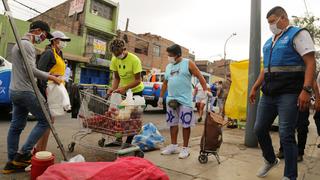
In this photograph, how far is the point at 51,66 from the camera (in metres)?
3.99

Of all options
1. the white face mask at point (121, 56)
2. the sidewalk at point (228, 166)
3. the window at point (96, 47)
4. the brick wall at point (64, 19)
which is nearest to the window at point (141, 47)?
the window at point (96, 47)

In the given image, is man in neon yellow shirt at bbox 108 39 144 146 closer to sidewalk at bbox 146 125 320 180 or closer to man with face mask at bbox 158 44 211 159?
man with face mask at bbox 158 44 211 159

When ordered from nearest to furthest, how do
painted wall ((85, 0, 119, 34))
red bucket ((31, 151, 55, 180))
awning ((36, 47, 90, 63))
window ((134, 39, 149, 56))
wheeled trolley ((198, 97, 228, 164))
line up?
red bucket ((31, 151, 55, 180)), wheeled trolley ((198, 97, 228, 164)), awning ((36, 47, 90, 63)), painted wall ((85, 0, 119, 34)), window ((134, 39, 149, 56))

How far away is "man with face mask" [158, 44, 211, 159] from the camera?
4.76 metres

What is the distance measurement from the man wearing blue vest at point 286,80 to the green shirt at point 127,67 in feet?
7.08

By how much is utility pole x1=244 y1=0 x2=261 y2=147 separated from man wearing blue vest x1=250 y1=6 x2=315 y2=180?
6.75 ft

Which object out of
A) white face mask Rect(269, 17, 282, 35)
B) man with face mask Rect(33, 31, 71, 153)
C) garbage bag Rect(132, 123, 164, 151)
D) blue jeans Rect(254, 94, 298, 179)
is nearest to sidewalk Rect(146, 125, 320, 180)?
garbage bag Rect(132, 123, 164, 151)

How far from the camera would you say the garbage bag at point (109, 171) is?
2.46m

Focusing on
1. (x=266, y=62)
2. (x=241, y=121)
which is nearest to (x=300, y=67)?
(x=266, y=62)

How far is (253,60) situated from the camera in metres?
5.82

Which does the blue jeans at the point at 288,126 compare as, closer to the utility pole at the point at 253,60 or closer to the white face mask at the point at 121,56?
the utility pole at the point at 253,60

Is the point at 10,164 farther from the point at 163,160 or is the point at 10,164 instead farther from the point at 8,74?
the point at 8,74

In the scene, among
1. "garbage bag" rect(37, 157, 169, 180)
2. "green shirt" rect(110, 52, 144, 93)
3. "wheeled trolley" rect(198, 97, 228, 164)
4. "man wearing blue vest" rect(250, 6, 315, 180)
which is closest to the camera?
"garbage bag" rect(37, 157, 169, 180)

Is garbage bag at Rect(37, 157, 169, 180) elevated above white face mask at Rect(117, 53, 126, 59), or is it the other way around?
white face mask at Rect(117, 53, 126, 59)
